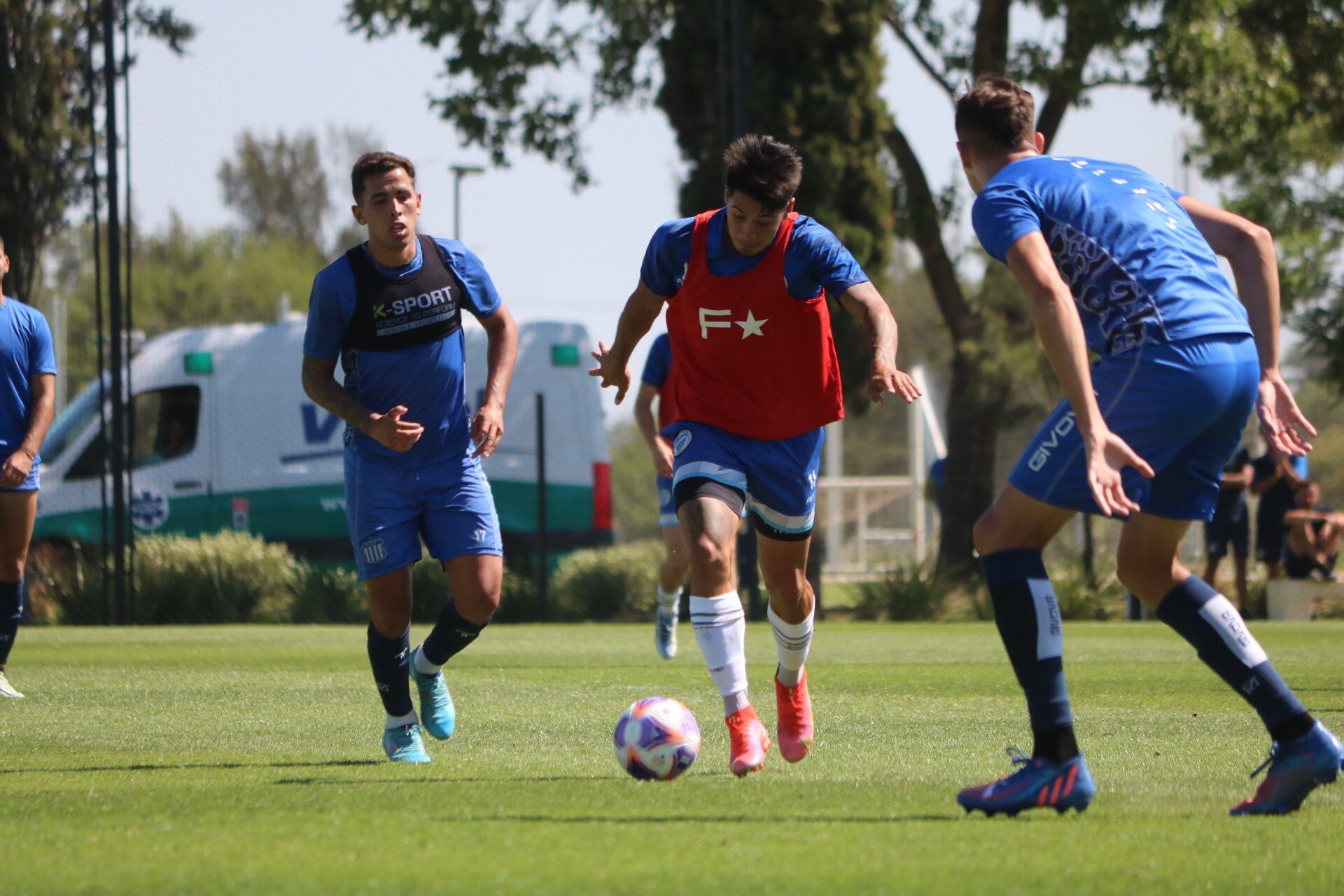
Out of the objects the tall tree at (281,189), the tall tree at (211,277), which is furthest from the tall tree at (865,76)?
the tall tree at (281,189)

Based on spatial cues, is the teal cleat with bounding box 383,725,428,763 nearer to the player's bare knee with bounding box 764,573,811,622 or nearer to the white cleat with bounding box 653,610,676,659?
the player's bare knee with bounding box 764,573,811,622

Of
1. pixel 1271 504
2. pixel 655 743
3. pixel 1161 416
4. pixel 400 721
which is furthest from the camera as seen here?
pixel 1271 504

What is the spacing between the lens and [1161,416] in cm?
414

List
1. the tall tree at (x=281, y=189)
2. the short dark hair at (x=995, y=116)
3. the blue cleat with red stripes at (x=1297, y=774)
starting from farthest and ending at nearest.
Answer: the tall tree at (x=281, y=189)
the short dark hair at (x=995, y=116)
the blue cleat with red stripes at (x=1297, y=774)

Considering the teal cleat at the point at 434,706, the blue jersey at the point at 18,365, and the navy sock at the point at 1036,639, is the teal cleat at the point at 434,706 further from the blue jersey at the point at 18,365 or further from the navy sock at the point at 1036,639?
the blue jersey at the point at 18,365

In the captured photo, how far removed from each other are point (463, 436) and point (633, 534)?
49.1m

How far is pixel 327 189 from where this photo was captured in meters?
65.6

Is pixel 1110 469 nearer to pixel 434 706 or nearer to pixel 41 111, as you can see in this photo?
pixel 434 706

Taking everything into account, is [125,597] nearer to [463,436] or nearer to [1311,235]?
[463,436]

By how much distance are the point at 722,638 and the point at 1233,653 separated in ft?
5.59

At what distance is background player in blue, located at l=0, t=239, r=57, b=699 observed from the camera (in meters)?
7.81

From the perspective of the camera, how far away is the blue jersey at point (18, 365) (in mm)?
7832

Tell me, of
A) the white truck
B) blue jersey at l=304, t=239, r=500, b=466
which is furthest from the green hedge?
blue jersey at l=304, t=239, r=500, b=466

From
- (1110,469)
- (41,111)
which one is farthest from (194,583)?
(1110,469)
